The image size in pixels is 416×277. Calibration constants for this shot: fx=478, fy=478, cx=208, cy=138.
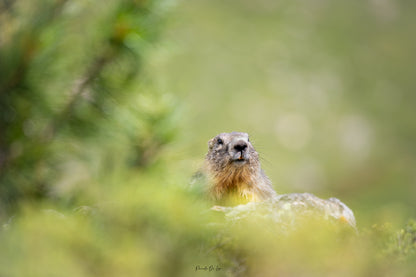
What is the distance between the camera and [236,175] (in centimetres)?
489

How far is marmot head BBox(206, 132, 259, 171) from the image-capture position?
485 centimetres

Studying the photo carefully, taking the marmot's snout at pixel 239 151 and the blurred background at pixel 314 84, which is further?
the blurred background at pixel 314 84

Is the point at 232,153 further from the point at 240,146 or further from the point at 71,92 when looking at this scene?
the point at 71,92

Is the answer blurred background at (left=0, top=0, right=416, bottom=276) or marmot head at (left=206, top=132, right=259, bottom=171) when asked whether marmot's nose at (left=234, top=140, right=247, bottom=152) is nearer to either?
marmot head at (left=206, top=132, right=259, bottom=171)

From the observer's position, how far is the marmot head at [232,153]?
4.85 meters

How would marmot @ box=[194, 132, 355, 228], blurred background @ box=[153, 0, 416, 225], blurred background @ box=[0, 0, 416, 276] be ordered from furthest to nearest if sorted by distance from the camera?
1. blurred background @ box=[153, 0, 416, 225]
2. marmot @ box=[194, 132, 355, 228]
3. blurred background @ box=[0, 0, 416, 276]

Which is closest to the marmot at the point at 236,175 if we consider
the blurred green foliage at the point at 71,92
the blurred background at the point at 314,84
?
the blurred green foliage at the point at 71,92

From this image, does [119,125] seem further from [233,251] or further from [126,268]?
[126,268]

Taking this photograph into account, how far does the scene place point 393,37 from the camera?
49.5 metres

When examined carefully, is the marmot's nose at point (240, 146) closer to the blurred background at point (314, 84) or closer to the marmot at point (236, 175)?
the marmot at point (236, 175)

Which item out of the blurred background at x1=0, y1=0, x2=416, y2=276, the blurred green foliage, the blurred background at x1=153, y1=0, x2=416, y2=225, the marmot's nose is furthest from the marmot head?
the blurred background at x1=153, y1=0, x2=416, y2=225

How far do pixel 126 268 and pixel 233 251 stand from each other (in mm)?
580

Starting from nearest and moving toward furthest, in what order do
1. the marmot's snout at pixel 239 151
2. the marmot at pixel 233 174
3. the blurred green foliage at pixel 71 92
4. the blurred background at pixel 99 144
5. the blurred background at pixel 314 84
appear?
the blurred background at pixel 99 144
the blurred green foliage at pixel 71 92
the marmot at pixel 233 174
the marmot's snout at pixel 239 151
the blurred background at pixel 314 84

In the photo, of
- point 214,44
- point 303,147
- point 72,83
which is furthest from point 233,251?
point 214,44
